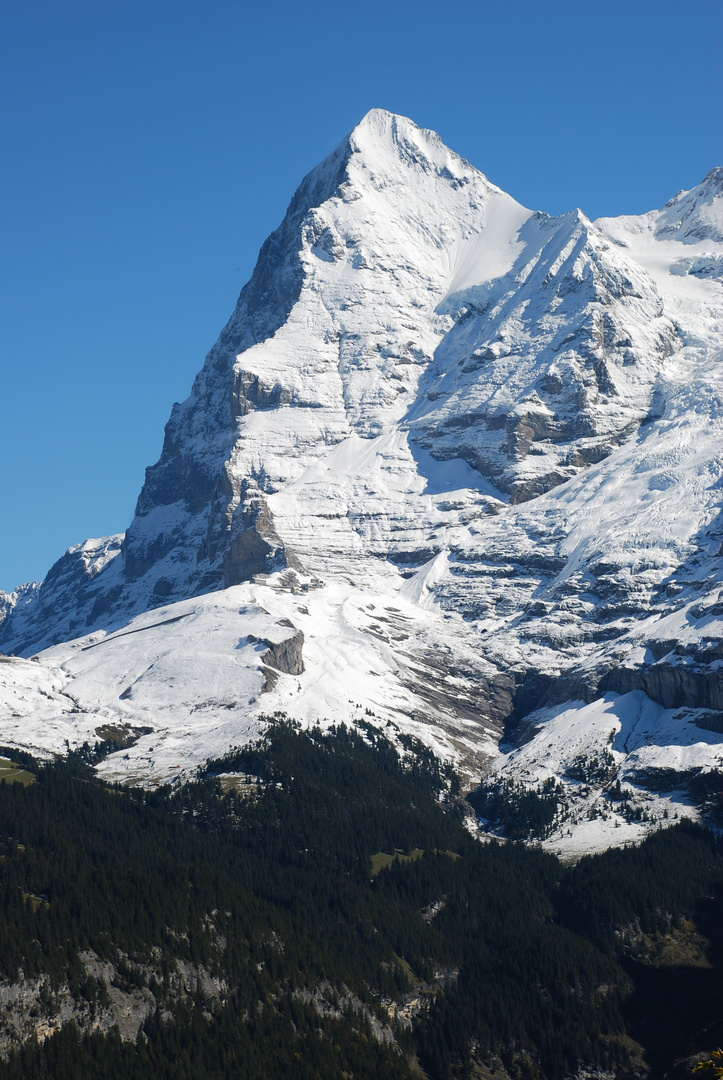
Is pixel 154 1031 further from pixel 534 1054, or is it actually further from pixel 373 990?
pixel 534 1054

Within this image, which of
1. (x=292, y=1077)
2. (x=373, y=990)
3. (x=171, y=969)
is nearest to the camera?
(x=292, y=1077)

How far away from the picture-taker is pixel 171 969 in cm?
18362

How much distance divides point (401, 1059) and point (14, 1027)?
185 ft

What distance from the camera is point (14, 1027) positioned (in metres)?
161

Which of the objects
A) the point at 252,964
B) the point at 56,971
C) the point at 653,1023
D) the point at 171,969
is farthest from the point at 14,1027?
the point at 653,1023

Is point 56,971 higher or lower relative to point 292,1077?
higher

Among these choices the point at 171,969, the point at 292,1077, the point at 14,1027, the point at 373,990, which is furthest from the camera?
the point at 373,990

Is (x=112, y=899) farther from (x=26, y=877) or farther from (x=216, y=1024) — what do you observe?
(x=216, y=1024)

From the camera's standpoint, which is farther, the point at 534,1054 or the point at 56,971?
the point at 534,1054

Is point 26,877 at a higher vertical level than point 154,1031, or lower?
higher

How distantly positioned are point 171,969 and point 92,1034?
19383 millimetres

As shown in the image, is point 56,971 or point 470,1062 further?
point 470,1062

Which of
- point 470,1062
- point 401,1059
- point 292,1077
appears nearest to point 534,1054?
point 470,1062

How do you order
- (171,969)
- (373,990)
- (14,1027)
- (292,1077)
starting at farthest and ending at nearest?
(373,990) < (171,969) < (292,1077) < (14,1027)
